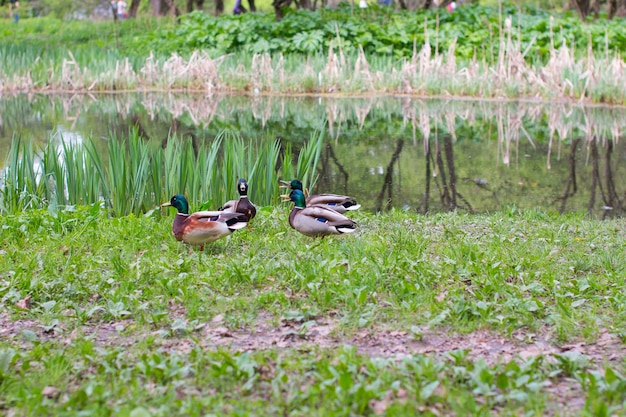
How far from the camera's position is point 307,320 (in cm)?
454

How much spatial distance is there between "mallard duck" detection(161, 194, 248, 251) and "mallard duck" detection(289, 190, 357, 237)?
0.46 meters

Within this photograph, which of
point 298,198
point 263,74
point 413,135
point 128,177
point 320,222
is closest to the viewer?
point 320,222

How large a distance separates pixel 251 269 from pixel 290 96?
46.5 ft

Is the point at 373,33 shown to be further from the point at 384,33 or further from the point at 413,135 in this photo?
the point at 413,135

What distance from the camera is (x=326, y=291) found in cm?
475

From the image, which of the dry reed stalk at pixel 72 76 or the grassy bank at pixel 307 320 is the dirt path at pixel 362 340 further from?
the dry reed stalk at pixel 72 76

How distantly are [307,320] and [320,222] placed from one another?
55.8 inches

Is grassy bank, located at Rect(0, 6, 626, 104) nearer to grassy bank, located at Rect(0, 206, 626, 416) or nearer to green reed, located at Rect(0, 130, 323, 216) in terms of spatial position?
green reed, located at Rect(0, 130, 323, 216)

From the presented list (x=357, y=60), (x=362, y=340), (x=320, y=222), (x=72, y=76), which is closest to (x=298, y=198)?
(x=320, y=222)

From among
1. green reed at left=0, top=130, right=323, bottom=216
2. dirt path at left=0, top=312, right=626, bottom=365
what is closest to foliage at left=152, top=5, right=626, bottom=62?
green reed at left=0, top=130, right=323, bottom=216

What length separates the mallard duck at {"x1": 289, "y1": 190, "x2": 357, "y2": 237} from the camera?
19.2 feet

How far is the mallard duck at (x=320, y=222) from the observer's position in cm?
586

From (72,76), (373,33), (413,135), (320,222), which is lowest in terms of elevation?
(413,135)

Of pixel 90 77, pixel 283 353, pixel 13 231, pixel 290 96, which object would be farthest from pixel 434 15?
pixel 283 353
